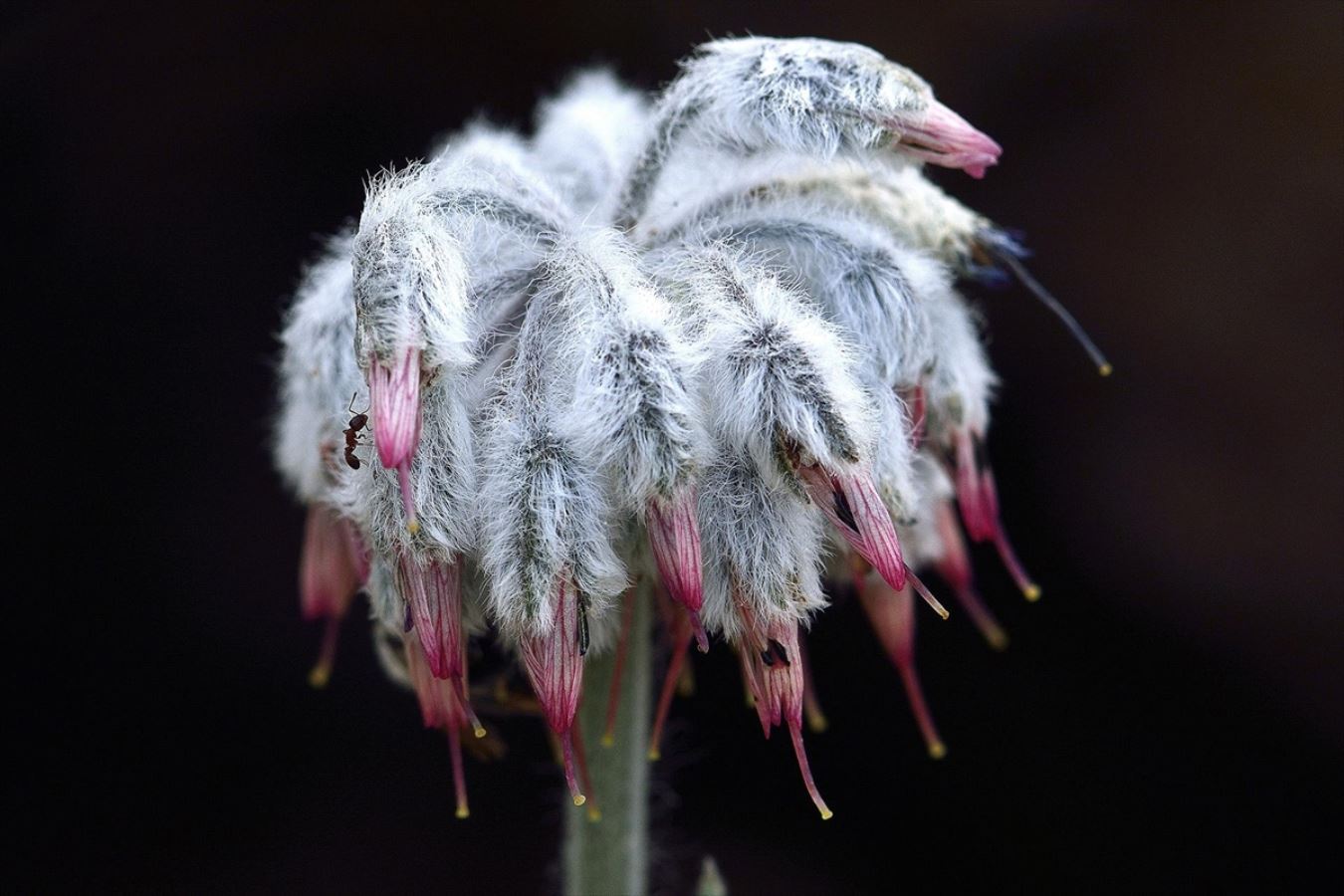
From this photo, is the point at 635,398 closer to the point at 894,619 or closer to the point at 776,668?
the point at 776,668

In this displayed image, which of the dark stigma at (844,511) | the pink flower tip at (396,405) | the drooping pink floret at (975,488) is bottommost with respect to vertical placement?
the dark stigma at (844,511)

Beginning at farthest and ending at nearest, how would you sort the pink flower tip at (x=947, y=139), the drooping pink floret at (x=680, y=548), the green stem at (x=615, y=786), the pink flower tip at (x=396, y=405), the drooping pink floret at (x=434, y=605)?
the green stem at (x=615, y=786) → the pink flower tip at (x=947, y=139) → the drooping pink floret at (x=434, y=605) → the drooping pink floret at (x=680, y=548) → the pink flower tip at (x=396, y=405)

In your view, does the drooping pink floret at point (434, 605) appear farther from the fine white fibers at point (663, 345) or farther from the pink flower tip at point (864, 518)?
the pink flower tip at point (864, 518)

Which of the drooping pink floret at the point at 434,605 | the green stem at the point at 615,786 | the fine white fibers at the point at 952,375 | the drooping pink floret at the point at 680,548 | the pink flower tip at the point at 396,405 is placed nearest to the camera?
the pink flower tip at the point at 396,405

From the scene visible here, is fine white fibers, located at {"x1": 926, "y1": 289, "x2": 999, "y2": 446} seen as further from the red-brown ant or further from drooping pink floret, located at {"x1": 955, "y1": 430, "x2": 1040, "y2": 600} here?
the red-brown ant

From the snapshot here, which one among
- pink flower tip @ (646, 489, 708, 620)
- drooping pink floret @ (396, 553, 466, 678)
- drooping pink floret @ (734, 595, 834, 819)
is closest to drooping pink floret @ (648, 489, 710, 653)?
pink flower tip @ (646, 489, 708, 620)

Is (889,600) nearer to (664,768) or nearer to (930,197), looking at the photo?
(930,197)

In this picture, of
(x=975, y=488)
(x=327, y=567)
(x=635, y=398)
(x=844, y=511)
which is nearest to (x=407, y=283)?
(x=635, y=398)

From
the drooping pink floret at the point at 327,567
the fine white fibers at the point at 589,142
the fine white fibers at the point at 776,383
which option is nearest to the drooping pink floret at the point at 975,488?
the fine white fibers at the point at 776,383
